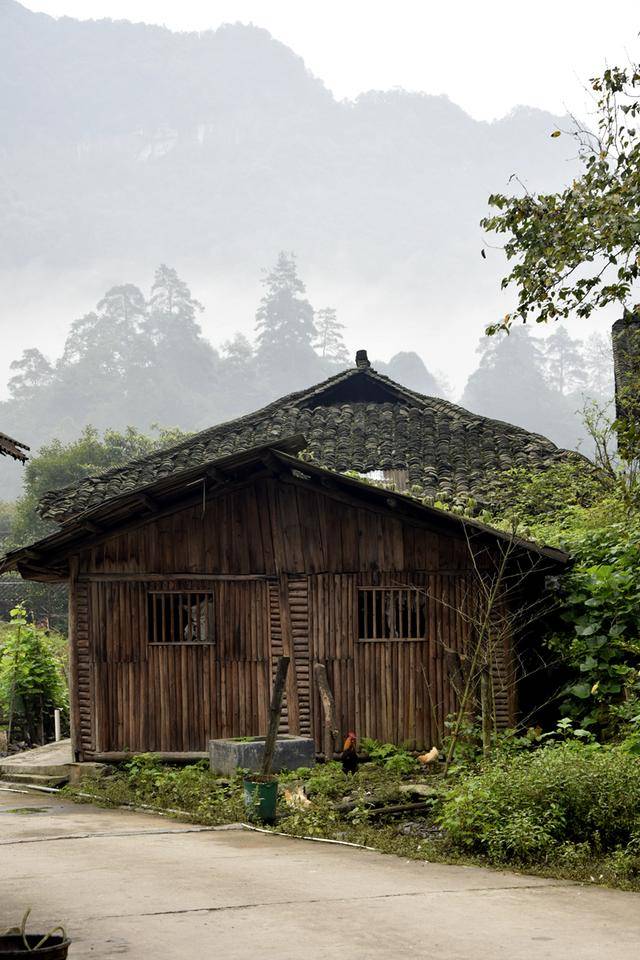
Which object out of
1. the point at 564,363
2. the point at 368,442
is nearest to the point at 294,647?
the point at 368,442

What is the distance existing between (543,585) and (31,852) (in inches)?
317

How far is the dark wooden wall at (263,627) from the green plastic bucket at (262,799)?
3.51 meters

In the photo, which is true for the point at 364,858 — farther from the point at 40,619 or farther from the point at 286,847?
the point at 40,619

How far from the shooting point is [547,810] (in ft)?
34.0

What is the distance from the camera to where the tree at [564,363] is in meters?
142

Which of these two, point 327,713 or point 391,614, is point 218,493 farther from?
point 327,713

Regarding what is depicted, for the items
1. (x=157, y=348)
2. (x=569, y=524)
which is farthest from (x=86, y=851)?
(x=157, y=348)

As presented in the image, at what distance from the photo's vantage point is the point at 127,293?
143 metres

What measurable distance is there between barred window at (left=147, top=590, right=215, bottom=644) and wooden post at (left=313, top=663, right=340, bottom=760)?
1597 mm

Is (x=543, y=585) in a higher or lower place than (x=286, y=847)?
higher

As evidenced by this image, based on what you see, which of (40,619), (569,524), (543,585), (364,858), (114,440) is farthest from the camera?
(114,440)

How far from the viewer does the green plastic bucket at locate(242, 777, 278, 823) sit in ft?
39.9

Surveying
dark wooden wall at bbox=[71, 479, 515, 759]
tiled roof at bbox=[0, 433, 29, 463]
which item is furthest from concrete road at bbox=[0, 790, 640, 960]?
dark wooden wall at bbox=[71, 479, 515, 759]

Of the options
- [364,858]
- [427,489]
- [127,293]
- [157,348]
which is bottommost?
[364,858]
